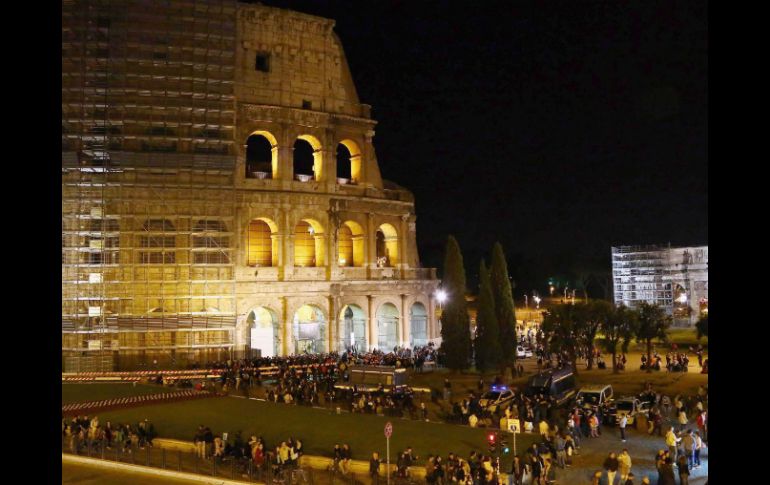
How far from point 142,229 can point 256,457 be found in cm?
2319

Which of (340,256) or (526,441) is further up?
(340,256)

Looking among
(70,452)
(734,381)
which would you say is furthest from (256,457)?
(734,381)

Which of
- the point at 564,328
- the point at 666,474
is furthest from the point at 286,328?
the point at 666,474

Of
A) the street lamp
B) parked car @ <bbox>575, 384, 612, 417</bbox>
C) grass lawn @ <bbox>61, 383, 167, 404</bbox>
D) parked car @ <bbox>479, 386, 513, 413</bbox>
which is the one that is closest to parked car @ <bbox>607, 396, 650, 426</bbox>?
parked car @ <bbox>575, 384, 612, 417</bbox>

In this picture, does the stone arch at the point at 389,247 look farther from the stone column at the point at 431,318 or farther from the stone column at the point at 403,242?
the stone column at the point at 431,318

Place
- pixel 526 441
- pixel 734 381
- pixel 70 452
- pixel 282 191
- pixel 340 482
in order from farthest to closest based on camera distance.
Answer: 1. pixel 282 191
2. pixel 526 441
3. pixel 70 452
4. pixel 340 482
5. pixel 734 381

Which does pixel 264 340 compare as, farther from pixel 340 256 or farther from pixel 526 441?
pixel 526 441

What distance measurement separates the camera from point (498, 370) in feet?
131

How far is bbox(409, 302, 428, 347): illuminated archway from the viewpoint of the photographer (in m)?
51.6

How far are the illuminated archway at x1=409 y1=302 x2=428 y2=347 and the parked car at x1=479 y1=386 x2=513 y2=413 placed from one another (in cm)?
2172

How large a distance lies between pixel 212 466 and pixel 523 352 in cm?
3257

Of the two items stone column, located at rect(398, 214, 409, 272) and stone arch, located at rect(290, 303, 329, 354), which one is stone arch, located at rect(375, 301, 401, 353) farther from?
stone arch, located at rect(290, 303, 329, 354)

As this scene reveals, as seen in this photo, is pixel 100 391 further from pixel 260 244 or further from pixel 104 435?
pixel 260 244

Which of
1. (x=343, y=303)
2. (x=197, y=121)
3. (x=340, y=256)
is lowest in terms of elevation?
(x=343, y=303)
